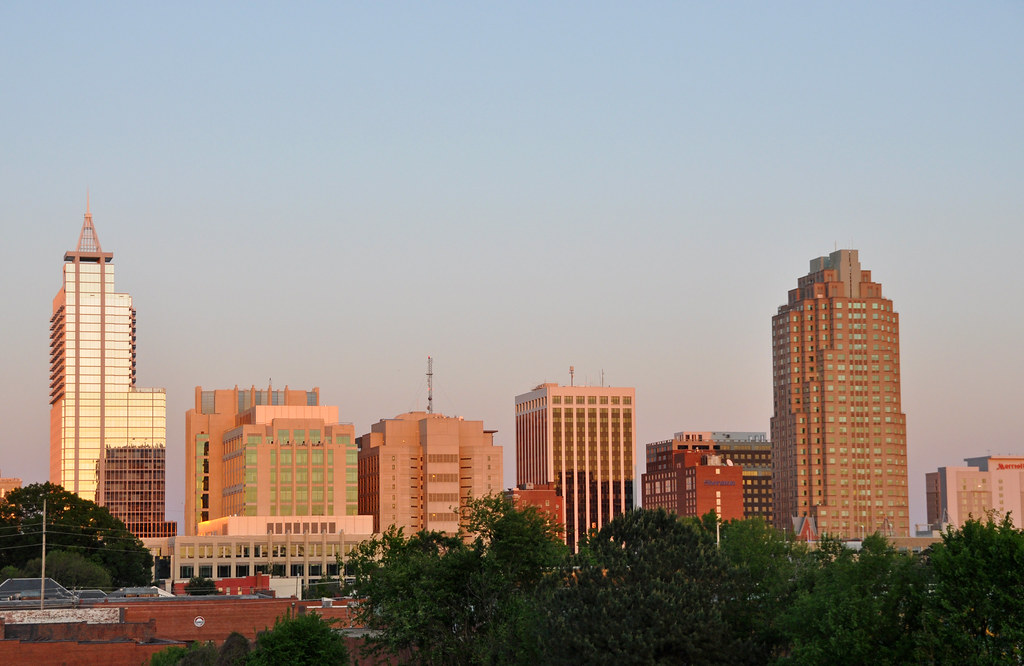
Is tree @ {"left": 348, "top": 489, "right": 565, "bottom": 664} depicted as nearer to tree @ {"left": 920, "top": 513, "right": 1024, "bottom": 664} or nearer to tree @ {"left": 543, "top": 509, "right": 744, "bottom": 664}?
tree @ {"left": 543, "top": 509, "right": 744, "bottom": 664}

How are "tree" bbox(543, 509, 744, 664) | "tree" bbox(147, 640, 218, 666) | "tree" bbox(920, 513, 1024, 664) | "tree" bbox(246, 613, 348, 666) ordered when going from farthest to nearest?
"tree" bbox(147, 640, 218, 666) < "tree" bbox(246, 613, 348, 666) < "tree" bbox(543, 509, 744, 664) < "tree" bbox(920, 513, 1024, 664)

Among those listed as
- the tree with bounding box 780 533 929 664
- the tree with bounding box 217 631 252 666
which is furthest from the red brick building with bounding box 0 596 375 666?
the tree with bounding box 780 533 929 664

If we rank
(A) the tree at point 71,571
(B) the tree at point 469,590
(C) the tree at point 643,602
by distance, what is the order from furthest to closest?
(A) the tree at point 71,571, (B) the tree at point 469,590, (C) the tree at point 643,602

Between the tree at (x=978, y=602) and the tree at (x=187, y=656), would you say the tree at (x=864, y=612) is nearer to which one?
the tree at (x=978, y=602)

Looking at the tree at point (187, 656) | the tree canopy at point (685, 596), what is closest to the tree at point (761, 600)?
the tree canopy at point (685, 596)

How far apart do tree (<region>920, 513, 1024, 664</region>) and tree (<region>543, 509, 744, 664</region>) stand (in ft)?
40.9

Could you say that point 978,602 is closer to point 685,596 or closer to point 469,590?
point 685,596

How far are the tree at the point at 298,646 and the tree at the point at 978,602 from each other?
97.9ft

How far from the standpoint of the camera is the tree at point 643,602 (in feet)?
220

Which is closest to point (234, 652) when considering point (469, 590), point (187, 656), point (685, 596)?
point (187, 656)

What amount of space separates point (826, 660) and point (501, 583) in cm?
2209

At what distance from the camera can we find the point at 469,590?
78.8 metres

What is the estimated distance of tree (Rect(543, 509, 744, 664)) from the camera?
220 ft

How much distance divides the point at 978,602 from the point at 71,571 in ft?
430
